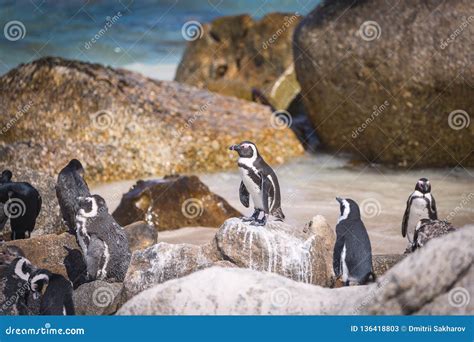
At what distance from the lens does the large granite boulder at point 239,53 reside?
12.4m

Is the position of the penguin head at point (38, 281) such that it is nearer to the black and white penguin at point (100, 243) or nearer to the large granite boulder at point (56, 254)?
the black and white penguin at point (100, 243)

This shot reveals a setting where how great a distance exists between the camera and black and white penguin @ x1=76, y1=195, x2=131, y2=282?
15.7ft

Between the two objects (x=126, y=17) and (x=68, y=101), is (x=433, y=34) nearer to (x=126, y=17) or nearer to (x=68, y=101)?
(x=68, y=101)

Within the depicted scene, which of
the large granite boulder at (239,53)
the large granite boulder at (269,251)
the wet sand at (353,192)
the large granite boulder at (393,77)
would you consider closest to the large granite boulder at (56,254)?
the large granite boulder at (269,251)

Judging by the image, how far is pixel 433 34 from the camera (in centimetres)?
836

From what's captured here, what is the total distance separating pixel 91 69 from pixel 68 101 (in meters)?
0.53

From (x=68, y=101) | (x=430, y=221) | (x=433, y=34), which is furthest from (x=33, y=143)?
(x=430, y=221)

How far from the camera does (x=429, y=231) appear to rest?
4.76 meters

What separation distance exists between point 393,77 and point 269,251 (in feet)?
14.6

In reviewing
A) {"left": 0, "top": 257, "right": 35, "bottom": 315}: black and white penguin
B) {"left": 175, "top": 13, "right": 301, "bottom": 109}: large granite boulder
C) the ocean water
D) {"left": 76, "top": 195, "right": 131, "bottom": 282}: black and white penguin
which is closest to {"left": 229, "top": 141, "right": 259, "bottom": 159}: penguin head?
{"left": 76, "top": 195, "right": 131, "bottom": 282}: black and white penguin

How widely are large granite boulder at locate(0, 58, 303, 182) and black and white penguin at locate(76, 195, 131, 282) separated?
3673mm

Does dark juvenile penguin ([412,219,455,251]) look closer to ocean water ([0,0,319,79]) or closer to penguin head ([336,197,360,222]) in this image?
penguin head ([336,197,360,222])

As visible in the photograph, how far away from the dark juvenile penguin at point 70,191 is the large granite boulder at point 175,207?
0.92m

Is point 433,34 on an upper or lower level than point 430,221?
upper
